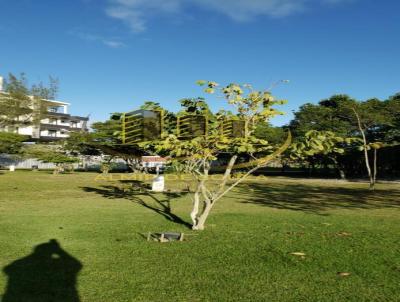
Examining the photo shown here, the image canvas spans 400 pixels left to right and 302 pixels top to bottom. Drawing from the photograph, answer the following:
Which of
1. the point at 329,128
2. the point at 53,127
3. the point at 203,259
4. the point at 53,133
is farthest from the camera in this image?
the point at 53,133

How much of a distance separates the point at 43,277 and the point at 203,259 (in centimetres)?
261

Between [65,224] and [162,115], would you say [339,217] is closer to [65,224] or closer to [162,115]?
[162,115]

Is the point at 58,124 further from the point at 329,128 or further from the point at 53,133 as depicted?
the point at 329,128

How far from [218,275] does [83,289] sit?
6.43 feet

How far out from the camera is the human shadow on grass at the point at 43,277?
5.02m

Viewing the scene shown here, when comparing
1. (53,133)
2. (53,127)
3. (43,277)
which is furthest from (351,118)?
(53,133)

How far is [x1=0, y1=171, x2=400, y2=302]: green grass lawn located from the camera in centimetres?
521

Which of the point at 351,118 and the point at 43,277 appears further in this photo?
the point at 351,118

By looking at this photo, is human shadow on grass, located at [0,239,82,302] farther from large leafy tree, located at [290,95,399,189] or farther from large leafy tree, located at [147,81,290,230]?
large leafy tree, located at [290,95,399,189]

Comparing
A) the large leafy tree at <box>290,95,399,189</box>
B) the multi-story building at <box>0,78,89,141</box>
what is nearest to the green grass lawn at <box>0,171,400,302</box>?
the large leafy tree at <box>290,95,399,189</box>

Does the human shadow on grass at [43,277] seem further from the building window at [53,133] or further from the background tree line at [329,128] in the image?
the building window at [53,133]

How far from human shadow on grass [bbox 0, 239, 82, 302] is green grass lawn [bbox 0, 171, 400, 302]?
0.05 ft

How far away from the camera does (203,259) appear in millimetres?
6879

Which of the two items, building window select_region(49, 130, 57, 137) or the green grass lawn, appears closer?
the green grass lawn
